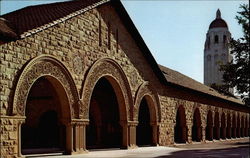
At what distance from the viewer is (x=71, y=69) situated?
591 inches

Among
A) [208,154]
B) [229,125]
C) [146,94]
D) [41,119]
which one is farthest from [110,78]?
[229,125]

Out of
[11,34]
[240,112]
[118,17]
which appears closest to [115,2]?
[118,17]

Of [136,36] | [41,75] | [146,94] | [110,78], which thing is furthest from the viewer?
[146,94]

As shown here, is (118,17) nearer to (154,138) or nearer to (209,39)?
(154,138)

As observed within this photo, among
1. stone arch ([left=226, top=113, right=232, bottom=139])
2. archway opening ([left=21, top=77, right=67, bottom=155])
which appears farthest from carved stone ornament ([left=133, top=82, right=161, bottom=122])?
stone arch ([left=226, top=113, right=232, bottom=139])

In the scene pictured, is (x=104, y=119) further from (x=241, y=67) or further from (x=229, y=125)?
(x=229, y=125)

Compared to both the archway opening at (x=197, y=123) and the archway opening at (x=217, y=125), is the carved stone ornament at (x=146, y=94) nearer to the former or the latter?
the archway opening at (x=197, y=123)

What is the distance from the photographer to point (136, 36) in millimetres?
20250

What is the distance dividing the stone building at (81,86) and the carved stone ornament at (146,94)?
51mm

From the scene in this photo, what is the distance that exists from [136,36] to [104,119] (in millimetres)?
5084

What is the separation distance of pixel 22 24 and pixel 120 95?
246 inches

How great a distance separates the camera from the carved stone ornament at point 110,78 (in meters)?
15.9

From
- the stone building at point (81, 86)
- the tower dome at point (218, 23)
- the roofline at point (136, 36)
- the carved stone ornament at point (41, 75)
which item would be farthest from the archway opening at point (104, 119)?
the tower dome at point (218, 23)

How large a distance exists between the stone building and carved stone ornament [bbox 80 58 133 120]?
1.6 inches
